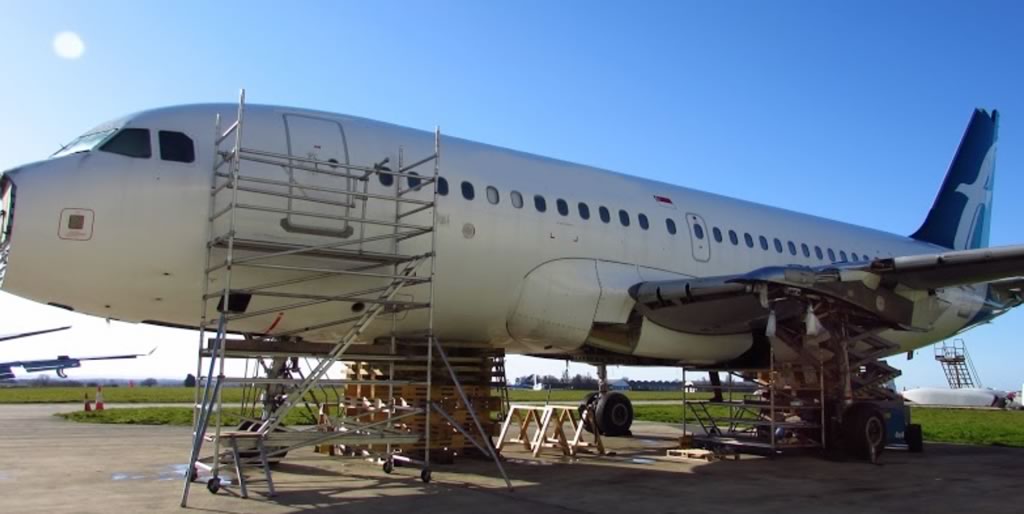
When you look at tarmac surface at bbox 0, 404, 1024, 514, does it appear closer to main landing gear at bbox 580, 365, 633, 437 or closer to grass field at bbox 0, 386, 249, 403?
main landing gear at bbox 580, 365, 633, 437

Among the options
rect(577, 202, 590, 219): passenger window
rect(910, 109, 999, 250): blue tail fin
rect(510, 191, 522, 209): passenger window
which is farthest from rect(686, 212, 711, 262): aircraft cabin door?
rect(910, 109, 999, 250): blue tail fin

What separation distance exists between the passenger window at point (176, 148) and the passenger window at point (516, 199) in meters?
4.78

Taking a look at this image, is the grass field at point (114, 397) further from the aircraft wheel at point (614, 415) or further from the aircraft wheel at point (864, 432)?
the aircraft wheel at point (864, 432)

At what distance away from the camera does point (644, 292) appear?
1388 cm

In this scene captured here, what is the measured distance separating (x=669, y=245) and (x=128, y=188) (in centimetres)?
921

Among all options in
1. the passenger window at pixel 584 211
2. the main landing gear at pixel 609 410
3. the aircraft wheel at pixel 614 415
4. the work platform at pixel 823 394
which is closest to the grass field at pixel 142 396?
the main landing gear at pixel 609 410

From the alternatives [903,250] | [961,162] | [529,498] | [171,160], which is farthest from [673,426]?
[171,160]

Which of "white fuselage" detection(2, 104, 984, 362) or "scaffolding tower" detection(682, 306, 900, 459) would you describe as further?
"scaffolding tower" detection(682, 306, 900, 459)

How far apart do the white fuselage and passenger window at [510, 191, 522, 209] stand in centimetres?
6

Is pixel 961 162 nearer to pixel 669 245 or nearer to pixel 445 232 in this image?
pixel 669 245

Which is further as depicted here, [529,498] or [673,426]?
[673,426]

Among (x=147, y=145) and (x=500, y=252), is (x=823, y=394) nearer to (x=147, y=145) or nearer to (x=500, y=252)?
(x=500, y=252)

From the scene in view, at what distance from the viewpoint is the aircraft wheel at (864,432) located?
14.4 metres

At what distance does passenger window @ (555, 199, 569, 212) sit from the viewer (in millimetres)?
13742
